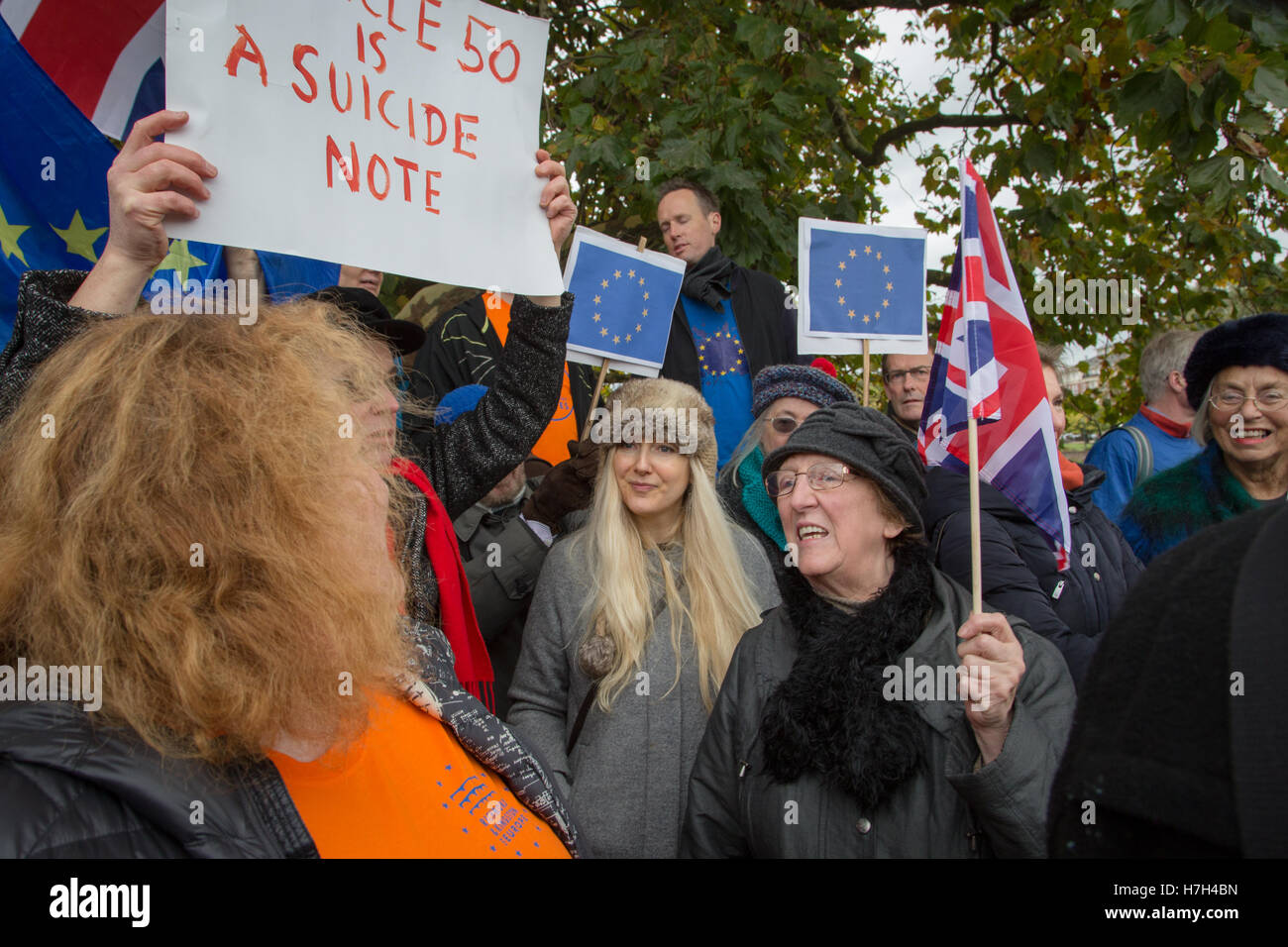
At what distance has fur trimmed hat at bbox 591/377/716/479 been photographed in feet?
9.91

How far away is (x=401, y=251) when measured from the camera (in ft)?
6.22

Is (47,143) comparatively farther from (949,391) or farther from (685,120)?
(685,120)

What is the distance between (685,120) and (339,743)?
4.53 metres

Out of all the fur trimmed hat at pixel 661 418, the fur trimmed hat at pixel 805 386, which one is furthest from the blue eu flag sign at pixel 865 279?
the fur trimmed hat at pixel 661 418

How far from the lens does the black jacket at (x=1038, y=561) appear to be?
8.09 ft

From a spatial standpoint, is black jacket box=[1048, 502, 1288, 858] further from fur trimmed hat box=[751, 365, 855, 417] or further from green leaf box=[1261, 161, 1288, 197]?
green leaf box=[1261, 161, 1288, 197]

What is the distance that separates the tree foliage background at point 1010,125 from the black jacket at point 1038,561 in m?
1.44

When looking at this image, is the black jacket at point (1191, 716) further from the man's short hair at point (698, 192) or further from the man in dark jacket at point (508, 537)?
the man's short hair at point (698, 192)

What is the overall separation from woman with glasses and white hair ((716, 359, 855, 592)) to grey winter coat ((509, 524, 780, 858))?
2.13 ft

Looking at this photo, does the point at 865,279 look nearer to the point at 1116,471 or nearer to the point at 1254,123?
the point at 1116,471

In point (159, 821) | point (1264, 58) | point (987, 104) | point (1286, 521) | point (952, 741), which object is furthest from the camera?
point (987, 104)

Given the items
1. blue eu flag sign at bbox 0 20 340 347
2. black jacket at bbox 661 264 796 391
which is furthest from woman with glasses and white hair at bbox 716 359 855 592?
blue eu flag sign at bbox 0 20 340 347

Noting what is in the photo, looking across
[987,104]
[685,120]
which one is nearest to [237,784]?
[685,120]
